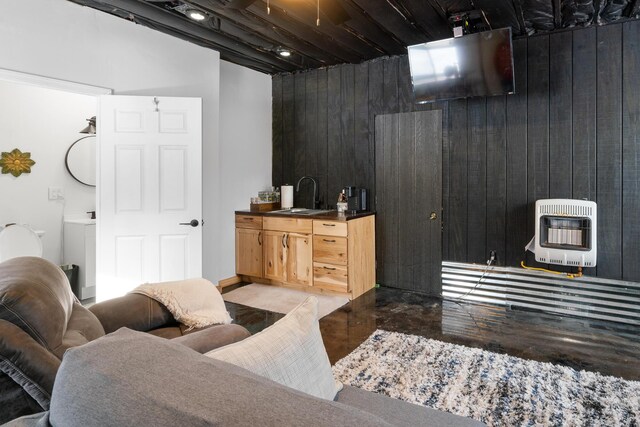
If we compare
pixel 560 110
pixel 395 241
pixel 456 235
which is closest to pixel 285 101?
pixel 395 241

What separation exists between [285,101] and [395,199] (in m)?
1.96

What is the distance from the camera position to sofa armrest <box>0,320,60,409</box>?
967mm

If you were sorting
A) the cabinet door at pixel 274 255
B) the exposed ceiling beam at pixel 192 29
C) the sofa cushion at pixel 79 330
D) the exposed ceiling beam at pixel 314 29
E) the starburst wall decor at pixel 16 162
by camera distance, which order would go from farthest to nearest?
the cabinet door at pixel 274 255 → the starburst wall decor at pixel 16 162 → the exposed ceiling beam at pixel 314 29 → the exposed ceiling beam at pixel 192 29 → the sofa cushion at pixel 79 330

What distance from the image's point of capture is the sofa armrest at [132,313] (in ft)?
5.77

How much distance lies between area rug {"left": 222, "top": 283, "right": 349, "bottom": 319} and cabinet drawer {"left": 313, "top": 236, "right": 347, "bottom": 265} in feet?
1.30

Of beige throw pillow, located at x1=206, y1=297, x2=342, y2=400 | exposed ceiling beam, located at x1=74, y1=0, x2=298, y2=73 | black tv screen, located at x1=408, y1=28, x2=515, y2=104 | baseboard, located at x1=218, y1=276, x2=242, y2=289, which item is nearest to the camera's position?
beige throw pillow, located at x1=206, y1=297, x2=342, y2=400

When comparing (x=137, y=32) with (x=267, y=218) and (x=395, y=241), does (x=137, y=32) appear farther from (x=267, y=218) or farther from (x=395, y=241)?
(x=395, y=241)

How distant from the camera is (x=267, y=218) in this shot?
14.8ft

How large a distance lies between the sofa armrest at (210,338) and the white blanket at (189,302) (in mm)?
477

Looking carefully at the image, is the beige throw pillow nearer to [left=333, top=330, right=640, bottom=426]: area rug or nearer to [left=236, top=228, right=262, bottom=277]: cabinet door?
[left=333, top=330, right=640, bottom=426]: area rug

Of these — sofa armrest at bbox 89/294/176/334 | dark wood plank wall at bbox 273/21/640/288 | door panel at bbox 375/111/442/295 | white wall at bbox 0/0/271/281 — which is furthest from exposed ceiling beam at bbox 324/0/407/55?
sofa armrest at bbox 89/294/176/334

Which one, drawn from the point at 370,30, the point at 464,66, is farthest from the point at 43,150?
the point at 464,66

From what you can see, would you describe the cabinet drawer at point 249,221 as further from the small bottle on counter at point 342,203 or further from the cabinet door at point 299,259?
the small bottle on counter at point 342,203

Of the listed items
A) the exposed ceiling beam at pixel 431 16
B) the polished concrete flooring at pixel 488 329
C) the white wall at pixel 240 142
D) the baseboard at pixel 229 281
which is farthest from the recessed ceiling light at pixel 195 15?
the baseboard at pixel 229 281
